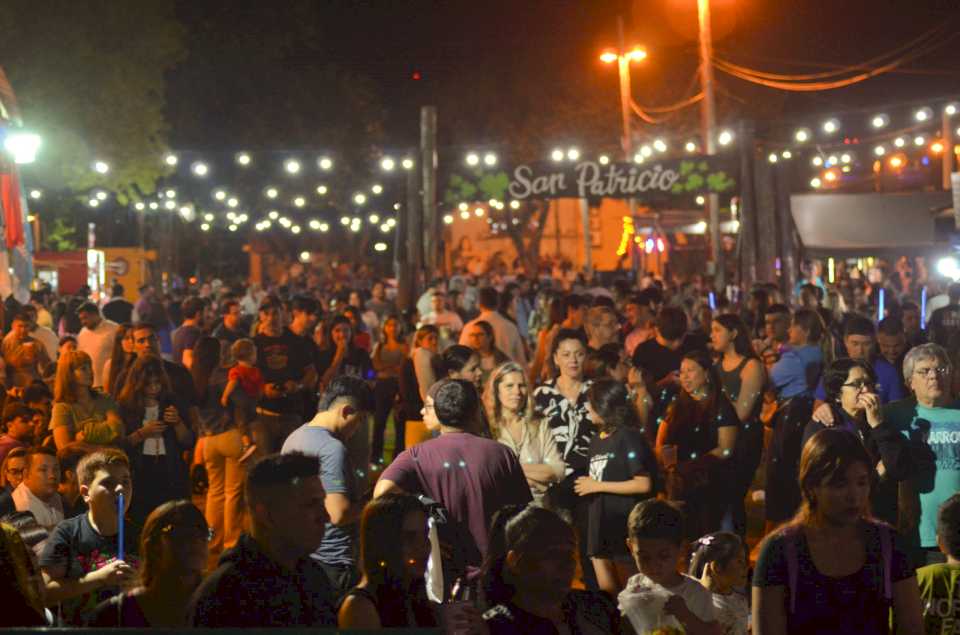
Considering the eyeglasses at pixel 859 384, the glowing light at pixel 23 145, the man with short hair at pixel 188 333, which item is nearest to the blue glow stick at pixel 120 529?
the eyeglasses at pixel 859 384

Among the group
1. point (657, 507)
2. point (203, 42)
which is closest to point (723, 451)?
point (657, 507)

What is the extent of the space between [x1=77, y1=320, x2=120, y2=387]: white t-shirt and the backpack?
29.7ft

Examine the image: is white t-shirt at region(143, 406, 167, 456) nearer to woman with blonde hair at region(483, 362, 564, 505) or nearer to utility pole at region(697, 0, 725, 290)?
woman with blonde hair at region(483, 362, 564, 505)

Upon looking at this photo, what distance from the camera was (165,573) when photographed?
4.39 metres

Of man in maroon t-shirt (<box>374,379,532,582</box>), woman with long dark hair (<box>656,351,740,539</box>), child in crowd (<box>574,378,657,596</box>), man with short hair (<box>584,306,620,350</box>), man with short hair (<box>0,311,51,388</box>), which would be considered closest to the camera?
man in maroon t-shirt (<box>374,379,532,582</box>)

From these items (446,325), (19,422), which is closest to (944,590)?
(19,422)

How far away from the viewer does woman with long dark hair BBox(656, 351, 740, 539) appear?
8.27 metres

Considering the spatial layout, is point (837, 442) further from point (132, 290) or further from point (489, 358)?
point (132, 290)

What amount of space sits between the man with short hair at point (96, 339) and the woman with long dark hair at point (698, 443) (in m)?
5.96

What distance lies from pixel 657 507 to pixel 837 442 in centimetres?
92

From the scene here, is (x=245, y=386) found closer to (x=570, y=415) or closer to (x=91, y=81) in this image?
(x=570, y=415)

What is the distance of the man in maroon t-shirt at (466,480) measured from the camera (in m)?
5.98

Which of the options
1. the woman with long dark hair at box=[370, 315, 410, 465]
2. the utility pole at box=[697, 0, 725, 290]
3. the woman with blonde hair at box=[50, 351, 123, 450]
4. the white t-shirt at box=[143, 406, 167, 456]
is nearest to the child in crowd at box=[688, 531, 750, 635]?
the woman with blonde hair at box=[50, 351, 123, 450]

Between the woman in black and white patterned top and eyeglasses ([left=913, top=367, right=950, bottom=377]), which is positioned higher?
eyeglasses ([left=913, top=367, right=950, bottom=377])
